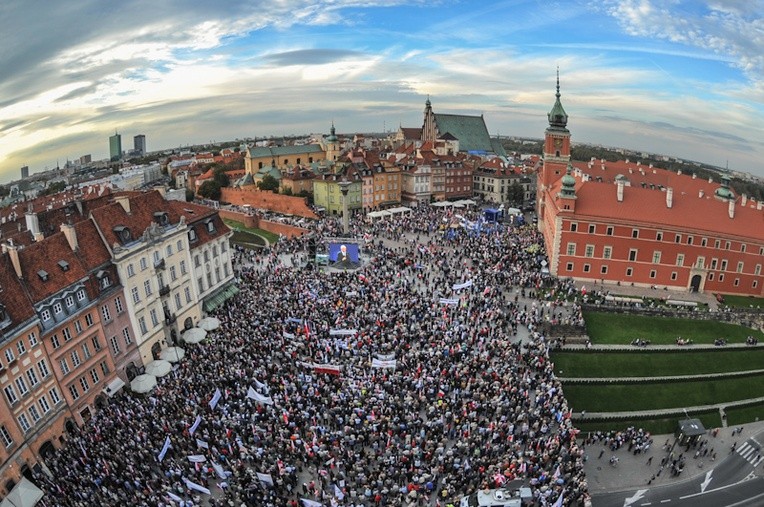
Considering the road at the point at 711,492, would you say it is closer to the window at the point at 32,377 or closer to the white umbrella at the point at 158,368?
the white umbrella at the point at 158,368

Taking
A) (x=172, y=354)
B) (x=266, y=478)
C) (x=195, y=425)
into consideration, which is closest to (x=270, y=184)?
(x=172, y=354)

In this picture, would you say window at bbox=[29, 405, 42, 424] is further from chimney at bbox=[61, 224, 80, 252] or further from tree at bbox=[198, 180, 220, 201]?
tree at bbox=[198, 180, 220, 201]

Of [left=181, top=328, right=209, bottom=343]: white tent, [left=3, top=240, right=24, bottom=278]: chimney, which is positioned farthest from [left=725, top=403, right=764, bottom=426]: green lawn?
[left=3, top=240, right=24, bottom=278]: chimney

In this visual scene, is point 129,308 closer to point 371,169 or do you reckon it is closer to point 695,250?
point 695,250

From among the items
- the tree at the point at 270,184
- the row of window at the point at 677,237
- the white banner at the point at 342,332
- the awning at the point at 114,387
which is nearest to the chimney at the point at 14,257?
the awning at the point at 114,387

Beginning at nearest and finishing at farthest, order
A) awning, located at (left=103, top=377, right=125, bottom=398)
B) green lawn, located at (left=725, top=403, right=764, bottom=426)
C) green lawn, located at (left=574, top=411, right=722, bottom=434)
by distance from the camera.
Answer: awning, located at (left=103, top=377, right=125, bottom=398), green lawn, located at (left=574, top=411, right=722, bottom=434), green lawn, located at (left=725, top=403, right=764, bottom=426)

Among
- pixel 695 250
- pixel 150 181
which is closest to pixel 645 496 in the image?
pixel 695 250
